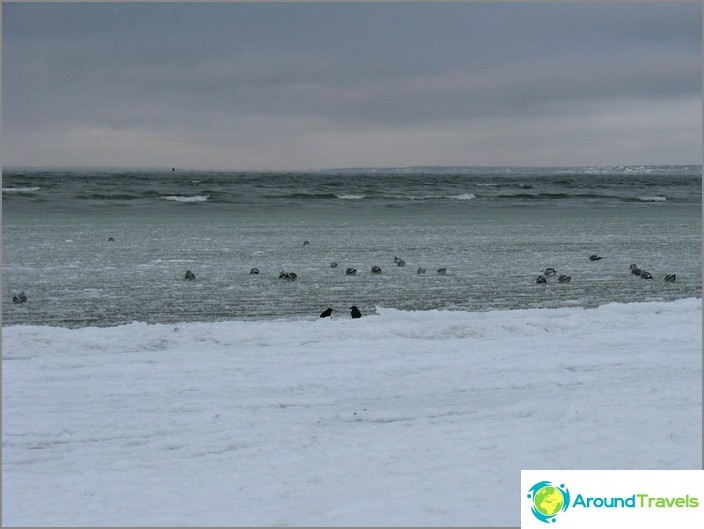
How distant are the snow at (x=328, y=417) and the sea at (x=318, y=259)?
222 centimetres

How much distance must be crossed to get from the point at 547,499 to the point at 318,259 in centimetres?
1138

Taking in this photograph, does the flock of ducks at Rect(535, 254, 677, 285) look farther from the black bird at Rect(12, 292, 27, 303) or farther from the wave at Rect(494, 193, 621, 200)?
the wave at Rect(494, 193, 621, 200)

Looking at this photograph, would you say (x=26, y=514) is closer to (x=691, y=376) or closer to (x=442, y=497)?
(x=442, y=497)

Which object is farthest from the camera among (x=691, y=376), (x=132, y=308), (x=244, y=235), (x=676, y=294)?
(x=244, y=235)

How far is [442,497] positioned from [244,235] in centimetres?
1751

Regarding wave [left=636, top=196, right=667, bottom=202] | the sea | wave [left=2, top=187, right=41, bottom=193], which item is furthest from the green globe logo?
wave [left=636, top=196, right=667, bottom=202]

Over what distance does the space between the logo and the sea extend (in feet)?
18.0

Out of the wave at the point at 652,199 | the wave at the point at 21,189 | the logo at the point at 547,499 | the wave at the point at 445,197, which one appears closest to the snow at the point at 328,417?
the logo at the point at 547,499

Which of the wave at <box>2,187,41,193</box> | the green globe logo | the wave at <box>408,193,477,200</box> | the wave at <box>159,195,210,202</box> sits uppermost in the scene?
the wave at <box>2,187,41,193</box>

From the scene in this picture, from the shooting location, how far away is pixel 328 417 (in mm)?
5430

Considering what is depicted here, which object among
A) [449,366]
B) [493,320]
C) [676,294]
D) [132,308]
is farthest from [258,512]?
[676,294]

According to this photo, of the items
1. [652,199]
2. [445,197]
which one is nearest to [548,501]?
[445,197]

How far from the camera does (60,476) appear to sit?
4.51 metres

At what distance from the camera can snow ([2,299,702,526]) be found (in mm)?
4191
